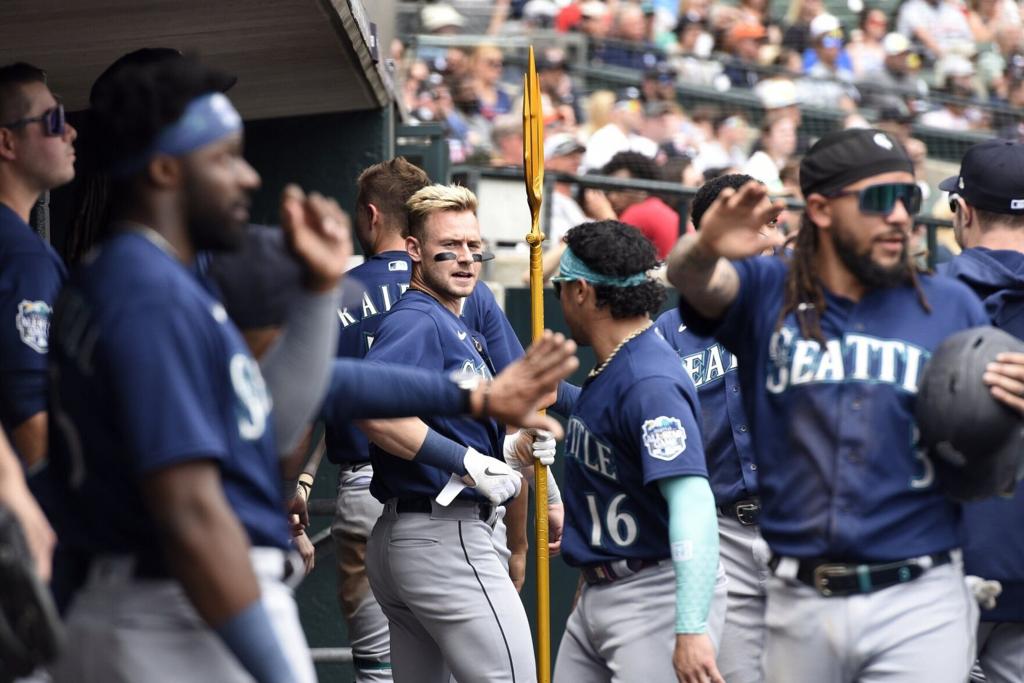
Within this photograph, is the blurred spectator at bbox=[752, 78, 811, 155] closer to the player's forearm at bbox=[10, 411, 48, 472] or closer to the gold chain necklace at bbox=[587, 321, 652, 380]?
the gold chain necklace at bbox=[587, 321, 652, 380]

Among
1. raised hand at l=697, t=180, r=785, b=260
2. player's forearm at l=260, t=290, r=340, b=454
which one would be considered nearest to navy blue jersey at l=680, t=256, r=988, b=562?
raised hand at l=697, t=180, r=785, b=260

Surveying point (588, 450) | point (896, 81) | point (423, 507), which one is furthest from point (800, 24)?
point (588, 450)

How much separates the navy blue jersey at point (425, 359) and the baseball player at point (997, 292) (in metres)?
1.61

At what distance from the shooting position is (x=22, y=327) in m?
3.70

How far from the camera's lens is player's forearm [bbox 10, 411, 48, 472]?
3623 millimetres

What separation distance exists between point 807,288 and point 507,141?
27.8 ft

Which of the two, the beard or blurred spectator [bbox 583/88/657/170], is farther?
blurred spectator [bbox 583/88/657/170]

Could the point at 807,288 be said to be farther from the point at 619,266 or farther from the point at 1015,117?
the point at 1015,117

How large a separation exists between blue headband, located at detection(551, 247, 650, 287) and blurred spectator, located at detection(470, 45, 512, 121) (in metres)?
9.49

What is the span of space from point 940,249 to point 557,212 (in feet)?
7.79

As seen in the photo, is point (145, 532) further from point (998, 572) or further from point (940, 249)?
point (940, 249)

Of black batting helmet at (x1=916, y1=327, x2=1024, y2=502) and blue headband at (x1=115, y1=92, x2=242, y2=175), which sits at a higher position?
blue headband at (x1=115, y1=92, x2=242, y2=175)

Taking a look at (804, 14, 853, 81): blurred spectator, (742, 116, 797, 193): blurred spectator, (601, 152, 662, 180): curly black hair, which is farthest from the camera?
(804, 14, 853, 81): blurred spectator

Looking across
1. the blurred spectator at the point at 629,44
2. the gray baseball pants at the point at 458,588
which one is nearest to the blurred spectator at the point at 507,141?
the blurred spectator at the point at 629,44
